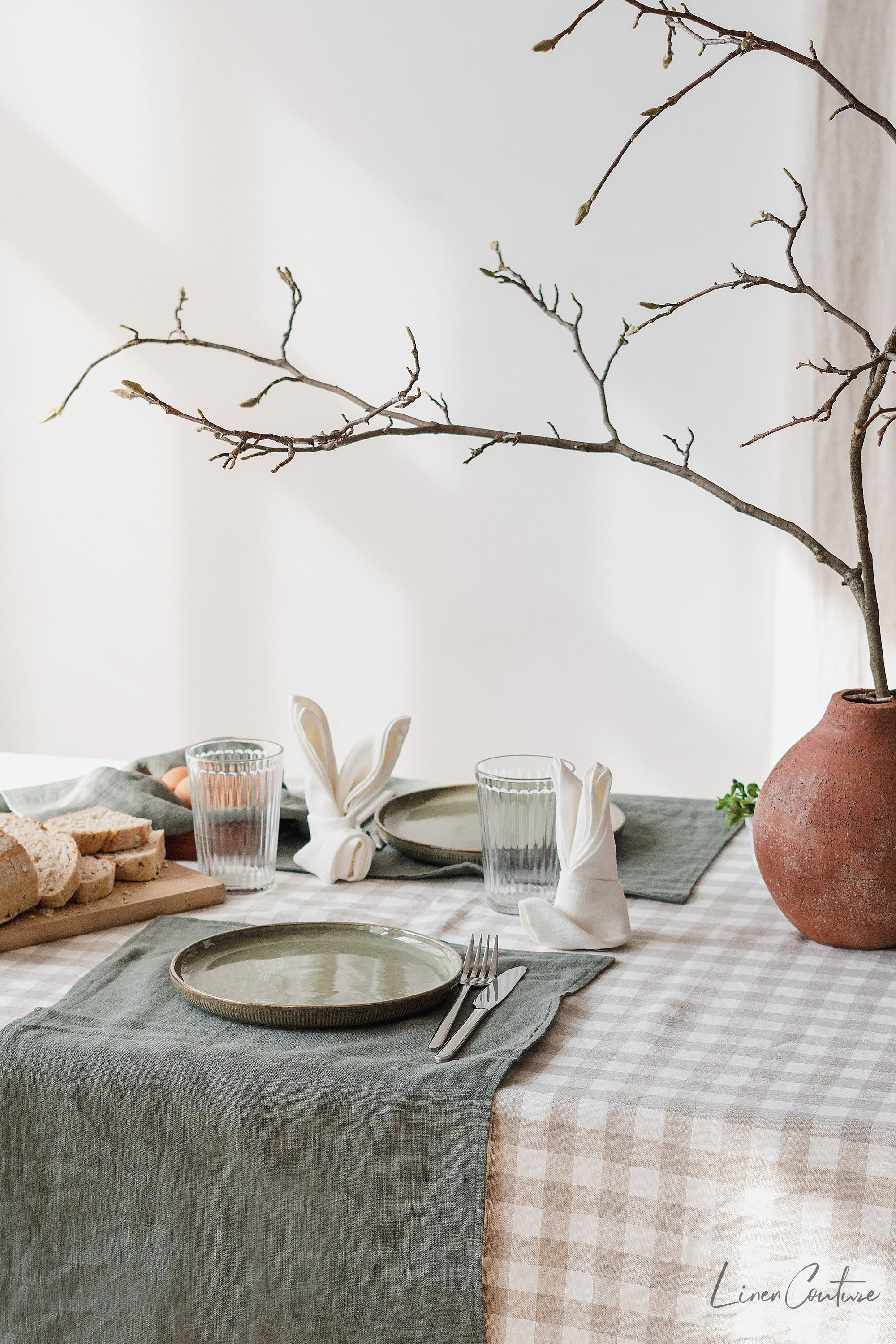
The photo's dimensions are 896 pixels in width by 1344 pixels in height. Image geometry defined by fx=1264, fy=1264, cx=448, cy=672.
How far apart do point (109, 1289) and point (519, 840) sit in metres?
0.51

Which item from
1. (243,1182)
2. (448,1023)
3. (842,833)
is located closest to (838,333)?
(842,833)

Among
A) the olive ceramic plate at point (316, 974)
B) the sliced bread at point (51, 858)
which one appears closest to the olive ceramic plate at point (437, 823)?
the olive ceramic plate at point (316, 974)

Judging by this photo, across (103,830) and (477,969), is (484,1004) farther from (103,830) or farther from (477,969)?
(103,830)

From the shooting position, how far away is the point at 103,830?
1.25m

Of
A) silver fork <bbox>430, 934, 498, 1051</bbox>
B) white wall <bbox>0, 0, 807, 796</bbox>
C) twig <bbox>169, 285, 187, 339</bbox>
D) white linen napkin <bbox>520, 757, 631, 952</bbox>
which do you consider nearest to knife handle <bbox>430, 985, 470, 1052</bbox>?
silver fork <bbox>430, 934, 498, 1051</bbox>

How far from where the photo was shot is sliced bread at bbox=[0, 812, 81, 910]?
3.74 feet

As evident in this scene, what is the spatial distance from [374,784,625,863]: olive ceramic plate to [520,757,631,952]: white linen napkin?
0.59 feet

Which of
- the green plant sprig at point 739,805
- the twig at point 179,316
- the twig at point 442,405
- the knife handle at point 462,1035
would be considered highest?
the twig at point 179,316

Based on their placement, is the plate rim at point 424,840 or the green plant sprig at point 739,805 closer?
the plate rim at point 424,840

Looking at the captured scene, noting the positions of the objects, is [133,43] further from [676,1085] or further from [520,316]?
[676,1085]

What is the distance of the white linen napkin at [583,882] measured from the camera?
1.09 meters

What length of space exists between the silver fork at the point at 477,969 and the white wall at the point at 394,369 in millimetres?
2017

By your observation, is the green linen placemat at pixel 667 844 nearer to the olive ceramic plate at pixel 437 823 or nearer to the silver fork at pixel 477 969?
the olive ceramic plate at pixel 437 823

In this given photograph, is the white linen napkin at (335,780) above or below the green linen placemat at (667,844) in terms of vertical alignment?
above
